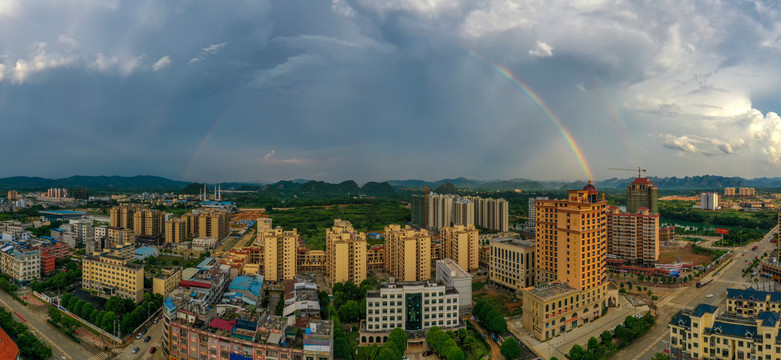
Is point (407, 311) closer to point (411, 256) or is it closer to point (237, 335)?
point (237, 335)

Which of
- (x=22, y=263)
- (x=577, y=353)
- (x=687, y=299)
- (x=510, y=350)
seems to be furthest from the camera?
(x=22, y=263)

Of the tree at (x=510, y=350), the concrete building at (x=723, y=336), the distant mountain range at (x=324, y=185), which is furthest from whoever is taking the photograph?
the distant mountain range at (x=324, y=185)

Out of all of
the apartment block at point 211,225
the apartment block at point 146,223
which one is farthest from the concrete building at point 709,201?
the apartment block at point 146,223

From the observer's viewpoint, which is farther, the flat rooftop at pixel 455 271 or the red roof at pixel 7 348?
the flat rooftop at pixel 455 271

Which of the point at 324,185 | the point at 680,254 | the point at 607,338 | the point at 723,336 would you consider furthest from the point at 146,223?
the point at 324,185

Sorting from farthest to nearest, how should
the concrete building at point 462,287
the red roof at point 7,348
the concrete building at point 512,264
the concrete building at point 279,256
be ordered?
the concrete building at point 279,256, the concrete building at point 512,264, the concrete building at point 462,287, the red roof at point 7,348

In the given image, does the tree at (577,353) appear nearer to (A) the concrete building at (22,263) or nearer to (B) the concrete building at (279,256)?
(B) the concrete building at (279,256)

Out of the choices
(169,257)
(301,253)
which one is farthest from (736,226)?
(169,257)
